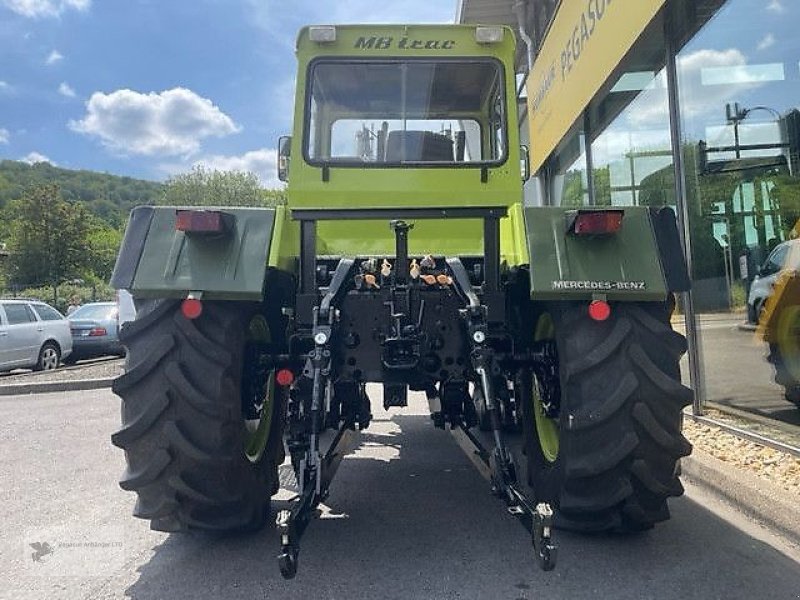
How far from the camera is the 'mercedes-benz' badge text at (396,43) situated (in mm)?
4410

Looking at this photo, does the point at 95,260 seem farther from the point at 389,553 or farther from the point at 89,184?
the point at 89,184

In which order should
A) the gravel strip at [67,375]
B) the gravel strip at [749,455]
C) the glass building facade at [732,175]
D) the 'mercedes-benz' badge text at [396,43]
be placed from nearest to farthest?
the 'mercedes-benz' badge text at [396,43] < the gravel strip at [749,455] < the glass building facade at [732,175] < the gravel strip at [67,375]

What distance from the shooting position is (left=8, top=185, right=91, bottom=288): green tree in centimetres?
3616

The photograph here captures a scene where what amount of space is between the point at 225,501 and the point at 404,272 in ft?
4.92

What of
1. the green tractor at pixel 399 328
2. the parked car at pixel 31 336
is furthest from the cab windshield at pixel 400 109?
the parked car at pixel 31 336

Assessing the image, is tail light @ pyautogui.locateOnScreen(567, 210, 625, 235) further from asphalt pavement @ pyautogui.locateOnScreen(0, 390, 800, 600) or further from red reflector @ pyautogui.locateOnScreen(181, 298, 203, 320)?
red reflector @ pyautogui.locateOnScreen(181, 298, 203, 320)

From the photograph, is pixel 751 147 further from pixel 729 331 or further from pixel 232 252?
pixel 232 252

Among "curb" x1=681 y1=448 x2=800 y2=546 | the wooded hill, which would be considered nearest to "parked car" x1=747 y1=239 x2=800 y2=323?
"curb" x1=681 y1=448 x2=800 y2=546

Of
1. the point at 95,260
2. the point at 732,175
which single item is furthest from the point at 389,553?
the point at 95,260

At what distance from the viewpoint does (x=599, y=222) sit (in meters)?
3.38

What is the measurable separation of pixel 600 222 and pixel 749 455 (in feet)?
9.86

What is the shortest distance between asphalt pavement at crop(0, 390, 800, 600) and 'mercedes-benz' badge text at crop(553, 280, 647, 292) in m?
1.39

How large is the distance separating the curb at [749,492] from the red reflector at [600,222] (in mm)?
2049

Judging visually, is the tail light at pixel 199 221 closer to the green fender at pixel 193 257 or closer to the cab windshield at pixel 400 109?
Result: the green fender at pixel 193 257
